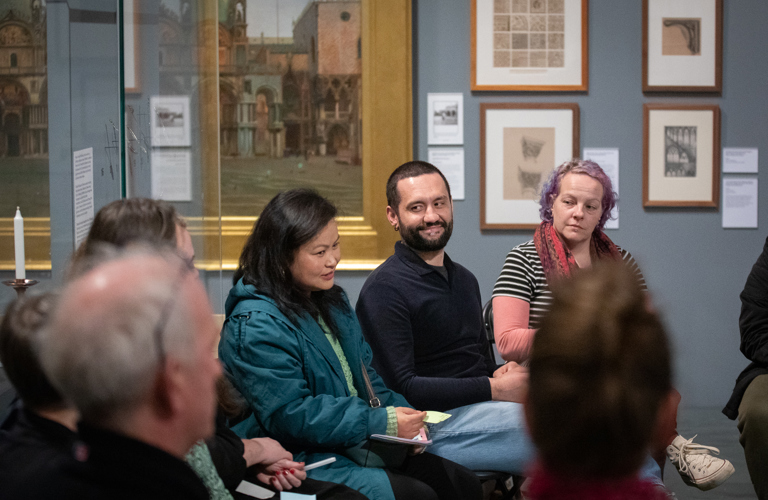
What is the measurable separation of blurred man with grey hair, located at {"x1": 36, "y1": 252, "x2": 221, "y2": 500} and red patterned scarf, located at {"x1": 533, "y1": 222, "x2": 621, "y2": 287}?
199 centimetres

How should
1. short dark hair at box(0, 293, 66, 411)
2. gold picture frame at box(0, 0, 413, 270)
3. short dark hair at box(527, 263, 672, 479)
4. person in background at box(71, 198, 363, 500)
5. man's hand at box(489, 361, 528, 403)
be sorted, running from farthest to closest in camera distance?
gold picture frame at box(0, 0, 413, 270)
man's hand at box(489, 361, 528, 403)
person in background at box(71, 198, 363, 500)
short dark hair at box(0, 293, 66, 411)
short dark hair at box(527, 263, 672, 479)

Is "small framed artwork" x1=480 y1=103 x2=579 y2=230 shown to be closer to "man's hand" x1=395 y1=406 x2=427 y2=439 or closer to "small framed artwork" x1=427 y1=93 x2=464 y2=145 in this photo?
"small framed artwork" x1=427 y1=93 x2=464 y2=145

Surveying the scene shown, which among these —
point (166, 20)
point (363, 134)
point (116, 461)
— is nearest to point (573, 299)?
point (116, 461)

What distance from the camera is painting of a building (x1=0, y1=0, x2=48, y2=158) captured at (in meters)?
1.57

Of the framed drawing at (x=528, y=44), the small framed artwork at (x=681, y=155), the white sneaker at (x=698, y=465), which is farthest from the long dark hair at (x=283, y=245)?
the small framed artwork at (x=681, y=155)

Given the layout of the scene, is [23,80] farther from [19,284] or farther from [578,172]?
[578,172]

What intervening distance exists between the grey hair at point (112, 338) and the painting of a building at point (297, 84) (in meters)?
3.32

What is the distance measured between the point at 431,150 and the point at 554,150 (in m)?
0.74

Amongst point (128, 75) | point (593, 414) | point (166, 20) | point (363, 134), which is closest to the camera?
point (593, 414)

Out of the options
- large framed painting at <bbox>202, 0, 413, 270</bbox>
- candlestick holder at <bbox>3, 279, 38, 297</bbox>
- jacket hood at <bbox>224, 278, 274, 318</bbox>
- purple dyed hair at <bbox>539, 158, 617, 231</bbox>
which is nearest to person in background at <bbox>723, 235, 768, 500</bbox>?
purple dyed hair at <bbox>539, 158, 617, 231</bbox>

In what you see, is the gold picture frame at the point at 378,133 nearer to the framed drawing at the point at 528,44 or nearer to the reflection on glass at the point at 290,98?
the reflection on glass at the point at 290,98

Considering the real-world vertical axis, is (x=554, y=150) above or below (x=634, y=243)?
above

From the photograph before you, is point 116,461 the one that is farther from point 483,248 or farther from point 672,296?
point 672,296

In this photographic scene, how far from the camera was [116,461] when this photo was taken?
785 mm
